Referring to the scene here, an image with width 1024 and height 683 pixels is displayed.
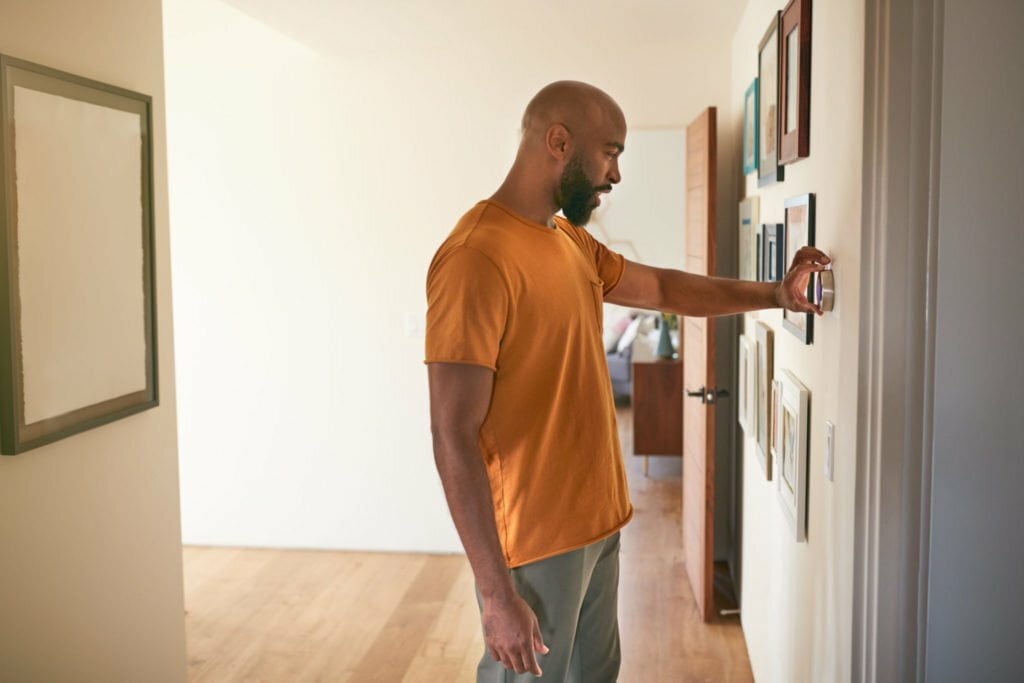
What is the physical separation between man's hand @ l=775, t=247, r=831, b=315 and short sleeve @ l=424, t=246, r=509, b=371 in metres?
0.55

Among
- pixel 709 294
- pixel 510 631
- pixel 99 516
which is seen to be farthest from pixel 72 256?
pixel 709 294

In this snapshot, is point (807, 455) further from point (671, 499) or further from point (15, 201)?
point (671, 499)

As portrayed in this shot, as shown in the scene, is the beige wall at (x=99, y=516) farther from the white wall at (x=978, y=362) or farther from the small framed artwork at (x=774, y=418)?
the white wall at (x=978, y=362)

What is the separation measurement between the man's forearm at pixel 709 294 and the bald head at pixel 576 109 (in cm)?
47

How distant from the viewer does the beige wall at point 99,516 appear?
2096mm

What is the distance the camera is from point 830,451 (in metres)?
1.73

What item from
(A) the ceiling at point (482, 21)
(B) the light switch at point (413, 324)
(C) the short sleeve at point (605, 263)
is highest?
(A) the ceiling at point (482, 21)

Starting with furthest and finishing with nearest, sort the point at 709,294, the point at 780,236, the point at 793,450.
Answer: the point at 780,236, the point at 709,294, the point at 793,450

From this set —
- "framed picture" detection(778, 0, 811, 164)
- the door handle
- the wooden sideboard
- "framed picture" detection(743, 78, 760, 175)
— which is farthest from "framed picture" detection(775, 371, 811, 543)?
the wooden sideboard

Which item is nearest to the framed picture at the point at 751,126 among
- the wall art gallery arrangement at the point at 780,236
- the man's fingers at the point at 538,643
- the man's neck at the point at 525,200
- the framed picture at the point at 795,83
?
the wall art gallery arrangement at the point at 780,236

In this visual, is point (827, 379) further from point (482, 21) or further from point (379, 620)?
point (482, 21)

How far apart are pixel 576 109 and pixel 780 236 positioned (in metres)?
0.81

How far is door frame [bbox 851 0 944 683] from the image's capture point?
135cm

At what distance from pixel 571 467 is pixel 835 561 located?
49 centimetres
